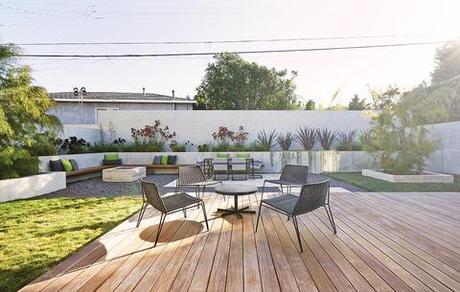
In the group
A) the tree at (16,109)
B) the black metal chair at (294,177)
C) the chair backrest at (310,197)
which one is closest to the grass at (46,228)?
the tree at (16,109)

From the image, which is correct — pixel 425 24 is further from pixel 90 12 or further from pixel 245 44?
pixel 90 12

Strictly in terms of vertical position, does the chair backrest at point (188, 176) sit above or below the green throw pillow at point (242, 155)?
below

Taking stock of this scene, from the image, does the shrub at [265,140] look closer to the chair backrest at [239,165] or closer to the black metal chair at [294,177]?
the chair backrest at [239,165]

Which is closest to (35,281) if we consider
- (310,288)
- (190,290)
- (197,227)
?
(190,290)

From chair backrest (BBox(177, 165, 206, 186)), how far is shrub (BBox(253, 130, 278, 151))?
613 cm

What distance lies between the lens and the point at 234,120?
12297 millimetres

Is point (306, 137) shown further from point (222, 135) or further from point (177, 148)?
point (177, 148)

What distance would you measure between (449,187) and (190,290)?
24.4ft

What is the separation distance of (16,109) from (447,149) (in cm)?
1270

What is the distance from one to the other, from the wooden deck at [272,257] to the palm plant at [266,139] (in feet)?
23.6

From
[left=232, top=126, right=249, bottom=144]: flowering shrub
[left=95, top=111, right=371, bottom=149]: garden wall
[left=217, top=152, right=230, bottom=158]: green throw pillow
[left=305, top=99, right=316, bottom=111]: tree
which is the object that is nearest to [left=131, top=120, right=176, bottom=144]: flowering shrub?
[left=95, top=111, right=371, bottom=149]: garden wall

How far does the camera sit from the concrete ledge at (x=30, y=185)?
5.87 meters

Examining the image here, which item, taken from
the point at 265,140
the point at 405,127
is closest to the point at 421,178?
the point at 405,127

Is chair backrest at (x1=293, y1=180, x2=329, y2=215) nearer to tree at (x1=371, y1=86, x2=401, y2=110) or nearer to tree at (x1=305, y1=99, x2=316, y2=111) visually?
tree at (x1=371, y1=86, x2=401, y2=110)
